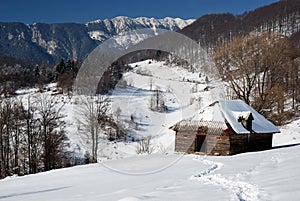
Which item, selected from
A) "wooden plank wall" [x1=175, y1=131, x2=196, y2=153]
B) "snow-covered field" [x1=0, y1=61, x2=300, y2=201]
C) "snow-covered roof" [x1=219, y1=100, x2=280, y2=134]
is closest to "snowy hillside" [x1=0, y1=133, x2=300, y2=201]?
"snow-covered field" [x1=0, y1=61, x2=300, y2=201]

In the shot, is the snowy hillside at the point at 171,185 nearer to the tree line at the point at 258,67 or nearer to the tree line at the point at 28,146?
the tree line at the point at 258,67

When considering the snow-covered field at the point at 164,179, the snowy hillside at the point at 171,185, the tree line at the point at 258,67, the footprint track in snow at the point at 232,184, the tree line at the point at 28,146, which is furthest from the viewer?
the tree line at the point at 28,146

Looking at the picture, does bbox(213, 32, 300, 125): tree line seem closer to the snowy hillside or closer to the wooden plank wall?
the wooden plank wall

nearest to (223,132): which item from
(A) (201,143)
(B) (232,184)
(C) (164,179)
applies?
(A) (201,143)

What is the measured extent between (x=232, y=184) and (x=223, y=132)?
8.46m

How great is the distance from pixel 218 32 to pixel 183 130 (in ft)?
407

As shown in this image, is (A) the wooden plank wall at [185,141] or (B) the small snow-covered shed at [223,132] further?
(A) the wooden plank wall at [185,141]

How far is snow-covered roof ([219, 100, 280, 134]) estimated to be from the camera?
15809 millimetres

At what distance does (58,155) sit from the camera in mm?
25734

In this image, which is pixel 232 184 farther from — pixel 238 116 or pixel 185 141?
pixel 185 141

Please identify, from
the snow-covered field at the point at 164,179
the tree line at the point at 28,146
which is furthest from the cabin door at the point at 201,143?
the tree line at the point at 28,146

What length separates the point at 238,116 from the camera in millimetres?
16328

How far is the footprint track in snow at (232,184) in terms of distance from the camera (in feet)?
19.7

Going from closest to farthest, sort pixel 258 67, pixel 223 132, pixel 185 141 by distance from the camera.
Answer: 1. pixel 223 132
2. pixel 185 141
3. pixel 258 67
